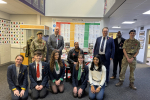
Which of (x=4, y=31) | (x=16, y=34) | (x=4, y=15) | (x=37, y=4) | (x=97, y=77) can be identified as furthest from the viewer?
(x=16, y=34)

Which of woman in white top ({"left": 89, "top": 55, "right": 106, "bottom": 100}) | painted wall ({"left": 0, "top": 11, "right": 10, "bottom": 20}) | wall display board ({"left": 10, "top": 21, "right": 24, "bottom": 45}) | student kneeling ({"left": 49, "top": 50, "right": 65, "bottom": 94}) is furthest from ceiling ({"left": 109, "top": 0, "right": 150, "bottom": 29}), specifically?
painted wall ({"left": 0, "top": 11, "right": 10, "bottom": 20})

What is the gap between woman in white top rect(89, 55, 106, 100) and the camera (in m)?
2.13

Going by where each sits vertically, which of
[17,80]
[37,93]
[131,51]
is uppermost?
[131,51]

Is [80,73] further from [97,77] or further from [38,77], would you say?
[38,77]

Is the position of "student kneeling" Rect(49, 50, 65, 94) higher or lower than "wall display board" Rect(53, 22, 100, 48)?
lower

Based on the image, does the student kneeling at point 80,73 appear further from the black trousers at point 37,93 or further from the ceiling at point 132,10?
the ceiling at point 132,10

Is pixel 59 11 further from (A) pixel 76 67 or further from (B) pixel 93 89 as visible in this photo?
(B) pixel 93 89

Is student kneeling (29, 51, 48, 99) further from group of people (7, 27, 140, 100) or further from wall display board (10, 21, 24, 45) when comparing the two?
wall display board (10, 21, 24, 45)

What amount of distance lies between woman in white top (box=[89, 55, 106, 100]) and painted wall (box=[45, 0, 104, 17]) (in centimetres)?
268

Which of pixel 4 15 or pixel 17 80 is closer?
pixel 17 80

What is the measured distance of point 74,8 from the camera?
4270mm

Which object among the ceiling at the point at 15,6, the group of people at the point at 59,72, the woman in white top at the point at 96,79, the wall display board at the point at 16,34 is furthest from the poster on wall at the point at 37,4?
the woman in white top at the point at 96,79

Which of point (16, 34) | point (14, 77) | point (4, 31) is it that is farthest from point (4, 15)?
point (14, 77)

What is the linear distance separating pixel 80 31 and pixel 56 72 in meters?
2.56
